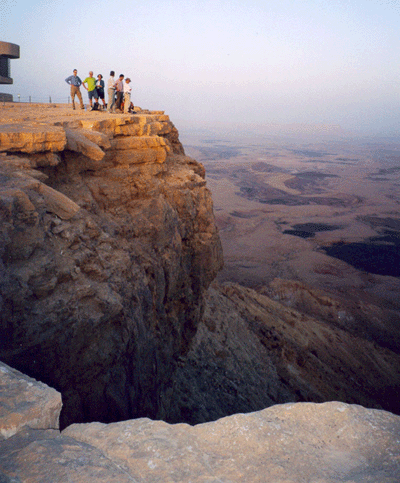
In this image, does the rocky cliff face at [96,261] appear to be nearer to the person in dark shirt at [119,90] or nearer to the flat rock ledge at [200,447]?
the flat rock ledge at [200,447]

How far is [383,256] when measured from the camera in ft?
91.3

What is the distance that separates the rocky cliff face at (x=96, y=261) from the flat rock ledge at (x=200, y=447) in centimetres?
170

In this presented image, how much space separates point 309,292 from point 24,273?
676 inches

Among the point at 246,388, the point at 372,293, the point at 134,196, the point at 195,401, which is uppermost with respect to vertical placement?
the point at 134,196

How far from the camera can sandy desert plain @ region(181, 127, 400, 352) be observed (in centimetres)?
2186

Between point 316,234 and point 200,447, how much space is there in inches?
1260

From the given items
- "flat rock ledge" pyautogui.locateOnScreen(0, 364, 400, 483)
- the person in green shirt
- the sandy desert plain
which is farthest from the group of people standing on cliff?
the sandy desert plain

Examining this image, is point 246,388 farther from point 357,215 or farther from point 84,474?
point 357,215

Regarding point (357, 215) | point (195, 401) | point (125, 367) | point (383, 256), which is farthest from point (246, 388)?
point (357, 215)

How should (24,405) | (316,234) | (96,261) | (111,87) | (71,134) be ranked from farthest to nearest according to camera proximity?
(316,234) → (111,87) → (71,134) → (96,261) → (24,405)

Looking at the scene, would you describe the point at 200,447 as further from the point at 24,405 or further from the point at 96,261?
the point at 96,261

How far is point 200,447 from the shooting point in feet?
6.86

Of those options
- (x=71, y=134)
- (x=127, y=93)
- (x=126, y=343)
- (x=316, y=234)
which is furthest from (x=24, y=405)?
(x=316, y=234)

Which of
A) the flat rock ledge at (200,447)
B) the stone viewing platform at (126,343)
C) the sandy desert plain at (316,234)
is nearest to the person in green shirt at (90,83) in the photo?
the stone viewing platform at (126,343)
